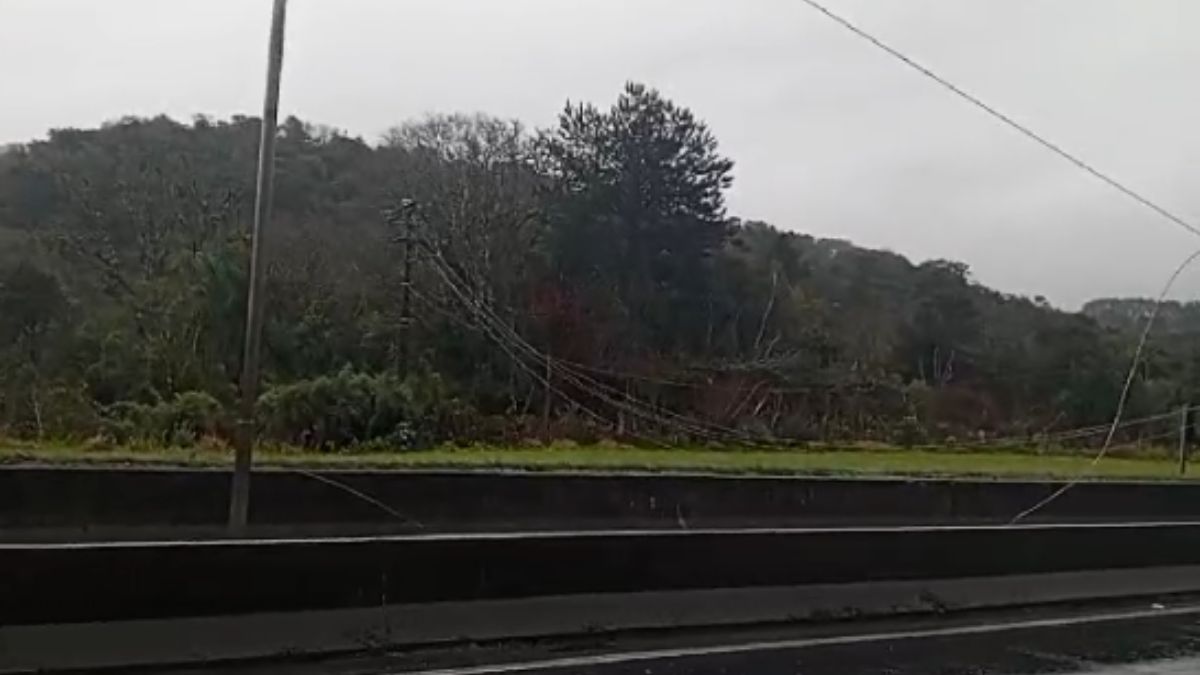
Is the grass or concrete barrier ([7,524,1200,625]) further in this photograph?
the grass

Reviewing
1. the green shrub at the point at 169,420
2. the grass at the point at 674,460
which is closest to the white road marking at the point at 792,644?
the grass at the point at 674,460

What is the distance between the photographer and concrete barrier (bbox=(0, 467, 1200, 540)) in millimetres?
18078

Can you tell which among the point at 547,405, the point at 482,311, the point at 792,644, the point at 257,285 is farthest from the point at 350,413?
the point at 792,644

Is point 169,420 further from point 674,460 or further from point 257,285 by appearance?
point 257,285

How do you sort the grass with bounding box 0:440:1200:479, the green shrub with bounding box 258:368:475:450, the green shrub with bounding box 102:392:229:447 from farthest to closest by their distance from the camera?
the green shrub with bounding box 258:368:475:450, the green shrub with bounding box 102:392:229:447, the grass with bounding box 0:440:1200:479

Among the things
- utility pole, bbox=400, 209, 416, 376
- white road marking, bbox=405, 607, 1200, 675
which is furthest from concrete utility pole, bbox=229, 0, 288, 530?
utility pole, bbox=400, 209, 416, 376

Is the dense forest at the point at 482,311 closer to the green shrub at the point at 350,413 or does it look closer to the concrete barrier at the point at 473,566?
the green shrub at the point at 350,413

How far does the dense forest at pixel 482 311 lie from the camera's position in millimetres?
36094

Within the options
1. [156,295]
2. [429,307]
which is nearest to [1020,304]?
[429,307]

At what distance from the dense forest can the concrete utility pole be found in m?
14.3

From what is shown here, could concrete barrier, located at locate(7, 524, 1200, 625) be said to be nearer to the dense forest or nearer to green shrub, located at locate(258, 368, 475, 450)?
the dense forest

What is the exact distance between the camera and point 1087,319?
211ft

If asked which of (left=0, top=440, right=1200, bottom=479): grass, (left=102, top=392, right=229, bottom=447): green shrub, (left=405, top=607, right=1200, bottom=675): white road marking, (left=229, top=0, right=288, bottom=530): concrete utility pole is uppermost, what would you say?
(left=229, top=0, right=288, bottom=530): concrete utility pole

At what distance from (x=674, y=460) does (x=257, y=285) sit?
65.1 feet
